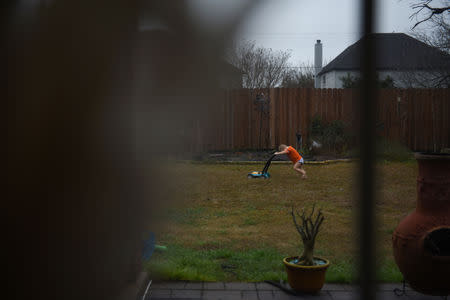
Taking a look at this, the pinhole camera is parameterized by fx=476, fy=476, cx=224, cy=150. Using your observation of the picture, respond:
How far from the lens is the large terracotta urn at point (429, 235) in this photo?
2.65 m

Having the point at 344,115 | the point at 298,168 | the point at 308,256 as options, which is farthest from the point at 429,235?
the point at 344,115

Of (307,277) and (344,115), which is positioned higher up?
(344,115)

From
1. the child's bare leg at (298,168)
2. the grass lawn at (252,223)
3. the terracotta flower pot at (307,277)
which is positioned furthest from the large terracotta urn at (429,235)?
the child's bare leg at (298,168)

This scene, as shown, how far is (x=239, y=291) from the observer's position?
2.85 m

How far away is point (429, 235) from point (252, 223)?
2138 millimetres

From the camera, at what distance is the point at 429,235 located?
106 inches

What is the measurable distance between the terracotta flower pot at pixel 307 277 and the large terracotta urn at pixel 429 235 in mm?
469

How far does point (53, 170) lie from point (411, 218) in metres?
2.46

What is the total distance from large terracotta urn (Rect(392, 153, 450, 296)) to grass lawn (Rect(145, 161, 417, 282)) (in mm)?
187

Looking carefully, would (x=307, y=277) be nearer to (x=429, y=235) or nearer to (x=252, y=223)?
(x=429, y=235)

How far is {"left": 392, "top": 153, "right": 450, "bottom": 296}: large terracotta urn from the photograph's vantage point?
2.65 meters

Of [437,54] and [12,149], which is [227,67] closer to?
[12,149]

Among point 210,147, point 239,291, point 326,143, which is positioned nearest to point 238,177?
point 326,143

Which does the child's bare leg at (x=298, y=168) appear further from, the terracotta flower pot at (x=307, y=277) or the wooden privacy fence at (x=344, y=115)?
the terracotta flower pot at (x=307, y=277)
